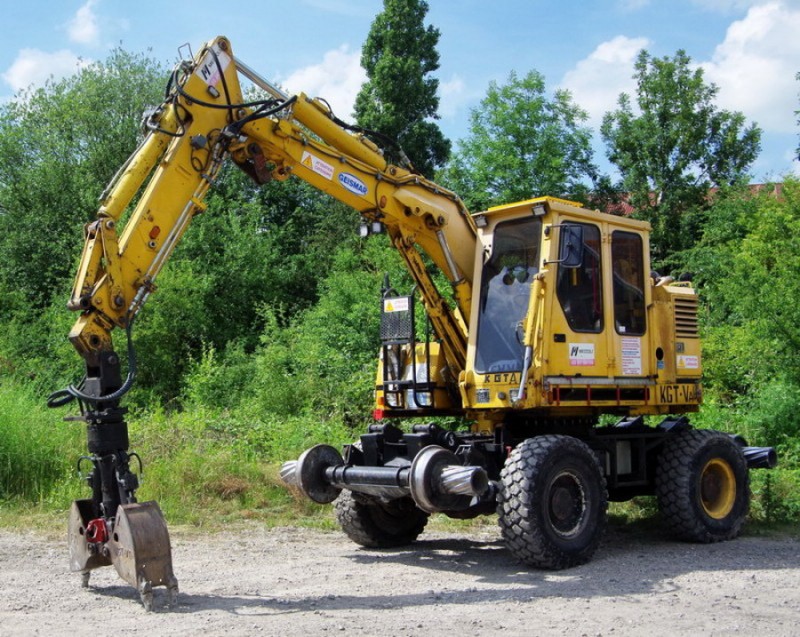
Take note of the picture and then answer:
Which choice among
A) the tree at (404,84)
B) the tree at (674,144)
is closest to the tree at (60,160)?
the tree at (404,84)

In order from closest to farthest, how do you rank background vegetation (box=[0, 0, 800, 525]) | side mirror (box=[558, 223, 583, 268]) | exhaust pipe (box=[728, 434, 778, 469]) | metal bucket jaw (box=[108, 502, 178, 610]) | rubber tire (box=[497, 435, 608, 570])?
metal bucket jaw (box=[108, 502, 178, 610])
rubber tire (box=[497, 435, 608, 570])
side mirror (box=[558, 223, 583, 268])
exhaust pipe (box=[728, 434, 778, 469])
background vegetation (box=[0, 0, 800, 525])

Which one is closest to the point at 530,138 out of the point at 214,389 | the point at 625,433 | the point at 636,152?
the point at 636,152

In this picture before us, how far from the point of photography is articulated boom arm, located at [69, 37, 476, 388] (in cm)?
750

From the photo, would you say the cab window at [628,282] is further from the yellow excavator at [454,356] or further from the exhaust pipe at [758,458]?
the exhaust pipe at [758,458]

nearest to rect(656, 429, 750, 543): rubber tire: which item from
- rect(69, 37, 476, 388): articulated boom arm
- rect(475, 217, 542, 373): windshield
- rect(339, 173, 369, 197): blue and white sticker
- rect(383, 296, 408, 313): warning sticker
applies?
rect(475, 217, 542, 373): windshield

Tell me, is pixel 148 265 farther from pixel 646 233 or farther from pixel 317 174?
pixel 646 233

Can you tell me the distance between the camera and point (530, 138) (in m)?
28.1

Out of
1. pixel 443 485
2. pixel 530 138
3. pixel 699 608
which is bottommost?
pixel 699 608

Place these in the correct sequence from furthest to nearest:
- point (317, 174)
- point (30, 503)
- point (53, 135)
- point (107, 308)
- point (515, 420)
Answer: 1. point (53, 135)
2. point (30, 503)
3. point (515, 420)
4. point (317, 174)
5. point (107, 308)

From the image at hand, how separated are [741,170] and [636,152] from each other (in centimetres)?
373

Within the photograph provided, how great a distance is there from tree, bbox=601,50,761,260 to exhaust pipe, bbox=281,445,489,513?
81.7 feet

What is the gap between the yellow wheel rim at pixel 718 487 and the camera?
10000 millimetres

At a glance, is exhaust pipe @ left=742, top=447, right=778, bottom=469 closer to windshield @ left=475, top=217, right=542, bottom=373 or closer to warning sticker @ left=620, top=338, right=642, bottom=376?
warning sticker @ left=620, top=338, right=642, bottom=376

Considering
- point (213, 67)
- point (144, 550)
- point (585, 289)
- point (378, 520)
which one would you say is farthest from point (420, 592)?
point (213, 67)
